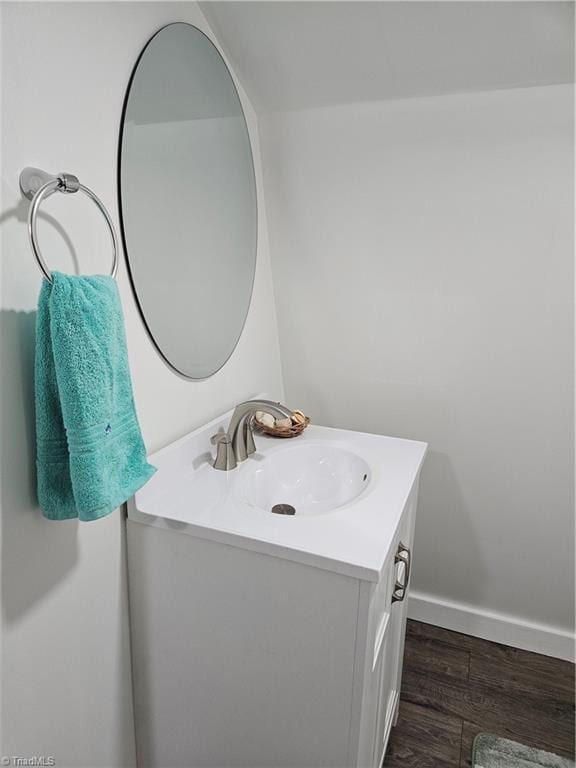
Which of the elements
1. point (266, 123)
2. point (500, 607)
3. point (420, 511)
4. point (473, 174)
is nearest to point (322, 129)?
point (266, 123)

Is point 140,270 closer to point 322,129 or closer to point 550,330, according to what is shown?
point 322,129

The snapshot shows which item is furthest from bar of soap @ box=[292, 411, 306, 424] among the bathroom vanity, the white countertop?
the bathroom vanity

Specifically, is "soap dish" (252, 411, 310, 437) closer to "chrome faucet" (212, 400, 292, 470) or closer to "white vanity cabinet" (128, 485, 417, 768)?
"chrome faucet" (212, 400, 292, 470)

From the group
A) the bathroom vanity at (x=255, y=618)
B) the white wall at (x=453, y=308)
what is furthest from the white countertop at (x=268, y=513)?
the white wall at (x=453, y=308)

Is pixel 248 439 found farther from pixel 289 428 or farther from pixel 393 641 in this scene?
pixel 393 641

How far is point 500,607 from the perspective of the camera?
5.76 feet

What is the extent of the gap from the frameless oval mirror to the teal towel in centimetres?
30

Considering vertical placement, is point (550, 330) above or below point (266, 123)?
below

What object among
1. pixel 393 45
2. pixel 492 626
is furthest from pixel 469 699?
pixel 393 45

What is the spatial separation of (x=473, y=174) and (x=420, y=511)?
3.80 feet

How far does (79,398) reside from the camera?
2.38ft

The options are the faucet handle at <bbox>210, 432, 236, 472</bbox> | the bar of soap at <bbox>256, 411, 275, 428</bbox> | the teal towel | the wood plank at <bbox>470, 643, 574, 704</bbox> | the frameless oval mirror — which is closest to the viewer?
the teal towel

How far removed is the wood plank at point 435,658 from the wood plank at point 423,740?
169mm

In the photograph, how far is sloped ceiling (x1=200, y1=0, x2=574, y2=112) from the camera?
114 centimetres
